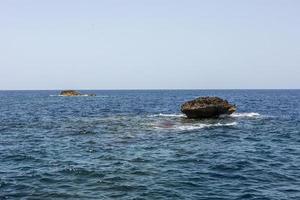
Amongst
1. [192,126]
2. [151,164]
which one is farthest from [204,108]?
[151,164]

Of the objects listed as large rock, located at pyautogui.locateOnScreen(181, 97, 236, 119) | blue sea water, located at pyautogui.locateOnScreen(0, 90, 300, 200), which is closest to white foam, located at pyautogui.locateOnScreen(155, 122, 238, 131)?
blue sea water, located at pyautogui.locateOnScreen(0, 90, 300, 200)

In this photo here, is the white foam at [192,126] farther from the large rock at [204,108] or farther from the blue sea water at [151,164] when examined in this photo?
the large rock at [204,108]

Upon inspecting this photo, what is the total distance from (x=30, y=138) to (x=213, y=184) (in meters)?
22.4

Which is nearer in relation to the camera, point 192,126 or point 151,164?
point 151,164

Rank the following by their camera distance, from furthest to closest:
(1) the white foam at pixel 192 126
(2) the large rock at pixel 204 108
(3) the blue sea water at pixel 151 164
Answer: (2) the large rock at pixel 204 108
(1) the white foam at pixel 192 126
(3) the blue sea water at pixel 151 164

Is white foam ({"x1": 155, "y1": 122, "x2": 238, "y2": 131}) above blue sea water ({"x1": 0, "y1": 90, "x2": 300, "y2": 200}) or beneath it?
above

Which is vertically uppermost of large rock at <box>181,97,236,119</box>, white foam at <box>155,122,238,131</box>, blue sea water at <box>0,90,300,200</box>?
large rock at <box>181,97,236,119</box>

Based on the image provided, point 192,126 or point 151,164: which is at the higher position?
point 192,126

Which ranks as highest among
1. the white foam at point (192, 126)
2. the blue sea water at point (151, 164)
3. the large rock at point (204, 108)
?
the large rock at point (204, 108)

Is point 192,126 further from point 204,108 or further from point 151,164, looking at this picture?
point 151,164

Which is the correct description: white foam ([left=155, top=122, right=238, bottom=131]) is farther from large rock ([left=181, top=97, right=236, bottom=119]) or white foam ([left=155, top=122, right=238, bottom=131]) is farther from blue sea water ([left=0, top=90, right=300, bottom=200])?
large rock ([left=181, top=97, right=236, bottom=119])

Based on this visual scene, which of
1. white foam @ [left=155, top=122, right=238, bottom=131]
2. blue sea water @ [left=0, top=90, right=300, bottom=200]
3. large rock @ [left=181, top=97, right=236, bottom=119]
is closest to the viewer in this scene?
blue sea water @ [left=0, top=90, right=300, bottom=200]

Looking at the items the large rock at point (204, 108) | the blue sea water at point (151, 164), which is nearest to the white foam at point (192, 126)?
the blue sea water at point (151, 164)

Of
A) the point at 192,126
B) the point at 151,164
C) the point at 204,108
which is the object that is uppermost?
the point at 204,108
